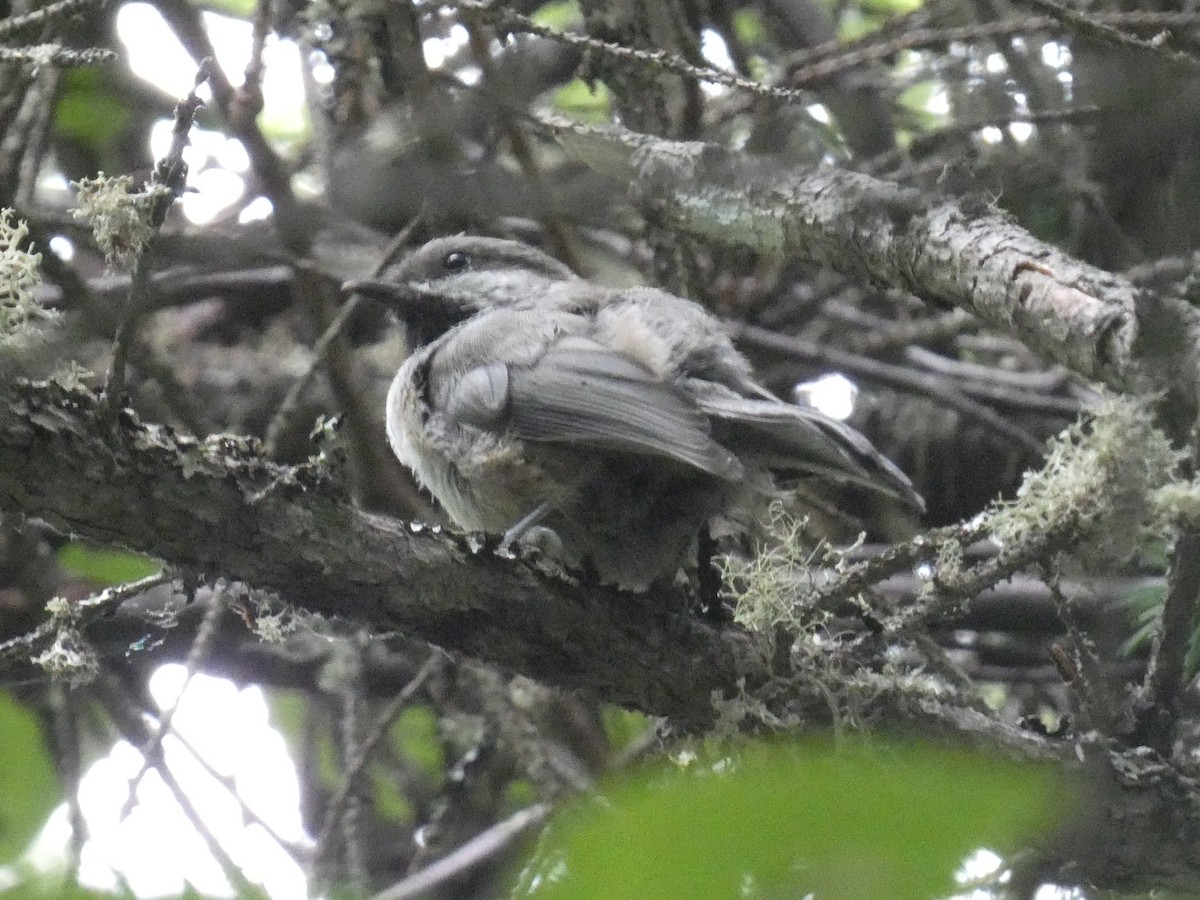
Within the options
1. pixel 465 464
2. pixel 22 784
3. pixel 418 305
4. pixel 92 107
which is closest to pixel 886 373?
pixel 418 305

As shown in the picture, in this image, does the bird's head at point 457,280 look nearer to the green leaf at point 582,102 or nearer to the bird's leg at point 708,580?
the bird's leg at point 708,580

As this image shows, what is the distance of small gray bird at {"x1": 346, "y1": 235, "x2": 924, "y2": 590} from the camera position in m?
2.14

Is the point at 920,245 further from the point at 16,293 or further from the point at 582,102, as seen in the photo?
the point at 582,102

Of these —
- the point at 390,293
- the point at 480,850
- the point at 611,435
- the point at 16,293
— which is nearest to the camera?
the point at 16,293

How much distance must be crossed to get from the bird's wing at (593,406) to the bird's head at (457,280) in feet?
1.58

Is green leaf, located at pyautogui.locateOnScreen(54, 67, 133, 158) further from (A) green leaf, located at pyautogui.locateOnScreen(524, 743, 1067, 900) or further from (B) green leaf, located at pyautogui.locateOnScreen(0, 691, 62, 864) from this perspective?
(A) green leaf, located at pyautogui.locateOnScreen(524, 743, 1067, 900)

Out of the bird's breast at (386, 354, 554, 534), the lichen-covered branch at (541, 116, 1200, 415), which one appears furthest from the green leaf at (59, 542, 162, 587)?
the lichen-covered branch at (541, 116, 1200, 415)

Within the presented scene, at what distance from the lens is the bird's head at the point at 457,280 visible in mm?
2846

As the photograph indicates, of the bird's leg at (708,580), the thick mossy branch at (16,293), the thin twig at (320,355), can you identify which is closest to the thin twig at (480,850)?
the bird's leg at (708,580)

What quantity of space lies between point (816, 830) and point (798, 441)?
170 centimetres

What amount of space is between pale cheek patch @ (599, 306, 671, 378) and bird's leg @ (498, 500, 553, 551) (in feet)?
0.97

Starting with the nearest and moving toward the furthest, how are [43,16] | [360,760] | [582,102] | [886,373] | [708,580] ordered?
1. [43,16]
2. [708,580]
3. [360,760]
4. [886,373]
5. [582,102]

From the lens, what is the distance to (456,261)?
297 cm

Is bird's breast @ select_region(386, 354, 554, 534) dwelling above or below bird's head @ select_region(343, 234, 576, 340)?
below
